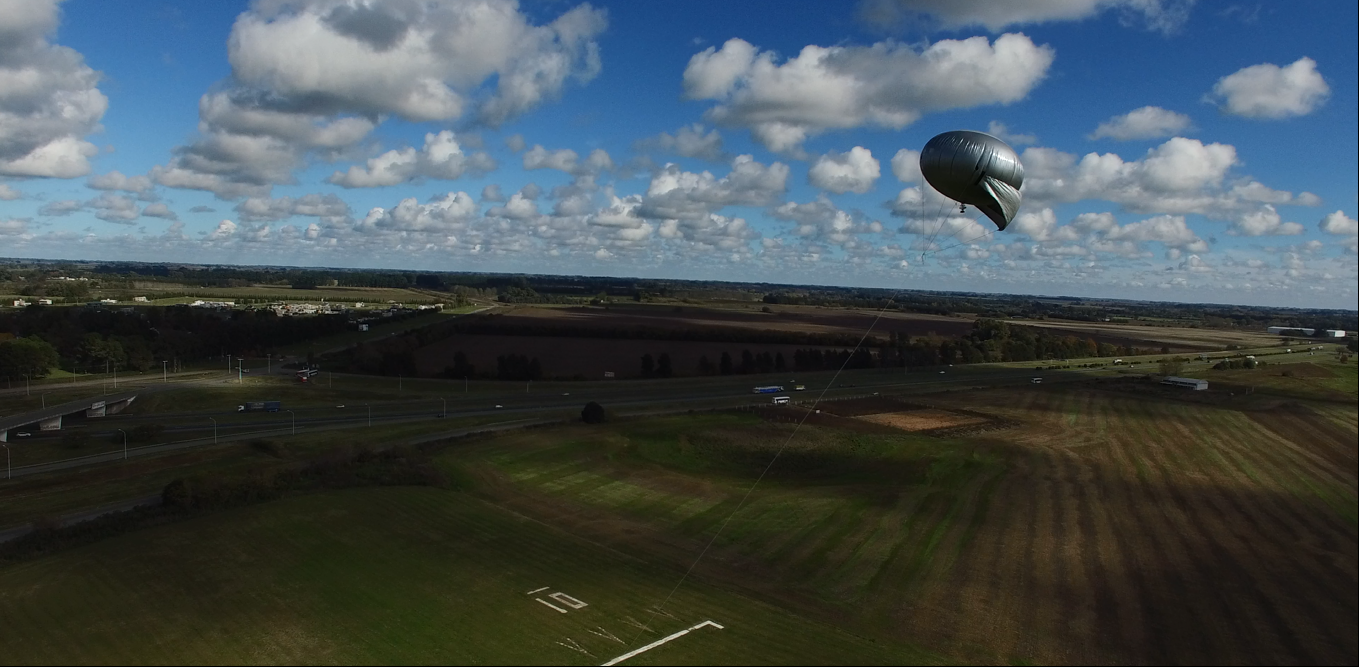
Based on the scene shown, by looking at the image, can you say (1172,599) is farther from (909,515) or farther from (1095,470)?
(1095,470)

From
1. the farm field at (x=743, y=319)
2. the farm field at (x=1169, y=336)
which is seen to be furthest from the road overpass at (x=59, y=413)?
the farm field at (x=1169, y=336)

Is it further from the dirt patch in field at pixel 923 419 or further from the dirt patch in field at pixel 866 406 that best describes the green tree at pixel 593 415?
the dirt patch in field at pixel 923 419

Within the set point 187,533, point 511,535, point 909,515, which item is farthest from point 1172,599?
point 187,533

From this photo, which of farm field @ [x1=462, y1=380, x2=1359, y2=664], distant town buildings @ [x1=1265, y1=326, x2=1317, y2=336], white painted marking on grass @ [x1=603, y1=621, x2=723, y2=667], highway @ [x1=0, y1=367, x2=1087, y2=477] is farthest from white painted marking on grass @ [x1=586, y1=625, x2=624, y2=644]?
highway @ [x1=0, y1=367, x2=1087, y2=477]

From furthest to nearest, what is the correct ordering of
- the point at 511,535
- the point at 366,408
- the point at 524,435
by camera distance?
the point at 366,408
the point at 524,435
the point at 511,535

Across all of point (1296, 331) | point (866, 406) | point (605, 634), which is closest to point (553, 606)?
point (605, 634)

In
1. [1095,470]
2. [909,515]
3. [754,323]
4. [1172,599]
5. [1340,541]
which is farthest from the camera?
[754,323]

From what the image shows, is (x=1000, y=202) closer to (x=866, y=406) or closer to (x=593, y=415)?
(x=593, y=415)
